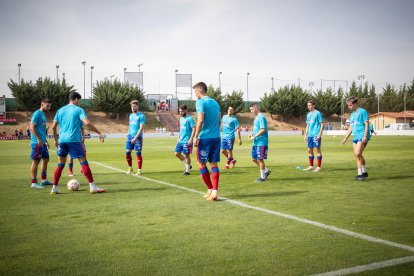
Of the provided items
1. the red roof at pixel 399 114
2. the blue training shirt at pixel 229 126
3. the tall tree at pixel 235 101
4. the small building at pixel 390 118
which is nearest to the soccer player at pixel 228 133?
the blue training shirt at pixel 229 126

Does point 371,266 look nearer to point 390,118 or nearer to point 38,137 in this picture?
point 38,137

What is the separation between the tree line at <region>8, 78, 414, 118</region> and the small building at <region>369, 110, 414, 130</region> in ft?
2.56

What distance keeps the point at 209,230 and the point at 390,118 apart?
A: 52111 mm

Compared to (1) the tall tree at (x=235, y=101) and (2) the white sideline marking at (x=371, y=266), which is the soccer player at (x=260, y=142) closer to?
(2) the white sideline marking at (x=371, y=266)

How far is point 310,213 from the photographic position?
6.04 meters

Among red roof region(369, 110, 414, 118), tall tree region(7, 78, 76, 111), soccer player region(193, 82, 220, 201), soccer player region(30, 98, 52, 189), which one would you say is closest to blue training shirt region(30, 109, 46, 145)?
soccer player region(30, 98, 52, 189)

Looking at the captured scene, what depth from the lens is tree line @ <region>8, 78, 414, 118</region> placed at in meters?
50.2

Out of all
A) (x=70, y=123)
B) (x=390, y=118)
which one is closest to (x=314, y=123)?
(x=70, y=123)

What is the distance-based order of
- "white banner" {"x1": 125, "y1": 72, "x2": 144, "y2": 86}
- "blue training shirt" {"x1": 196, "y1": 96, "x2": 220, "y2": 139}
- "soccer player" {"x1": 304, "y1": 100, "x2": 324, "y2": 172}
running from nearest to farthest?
"blue training shirt" {"x1": 196, "y1": 96, "x2": 220, "y2": 139} < "soccer player" {"x1": 304, "y1": 100, "x2": 324, "y2": 172} < "white banner" {"x1": 125, "y1": 72, "x2": 144, "y2": 86}

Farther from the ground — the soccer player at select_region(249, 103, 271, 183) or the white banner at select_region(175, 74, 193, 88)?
the white banner at select_region(175, 74, 193, 88)

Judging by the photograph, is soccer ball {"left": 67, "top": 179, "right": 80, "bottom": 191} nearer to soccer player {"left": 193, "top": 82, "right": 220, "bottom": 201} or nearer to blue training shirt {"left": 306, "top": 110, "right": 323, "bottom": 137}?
soccer player {"left": 193, "top": 82, "right": 220, "bottom": 201}

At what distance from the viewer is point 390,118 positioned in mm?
50438

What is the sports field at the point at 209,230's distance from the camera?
151 inches

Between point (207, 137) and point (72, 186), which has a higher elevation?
point (207, 137)
